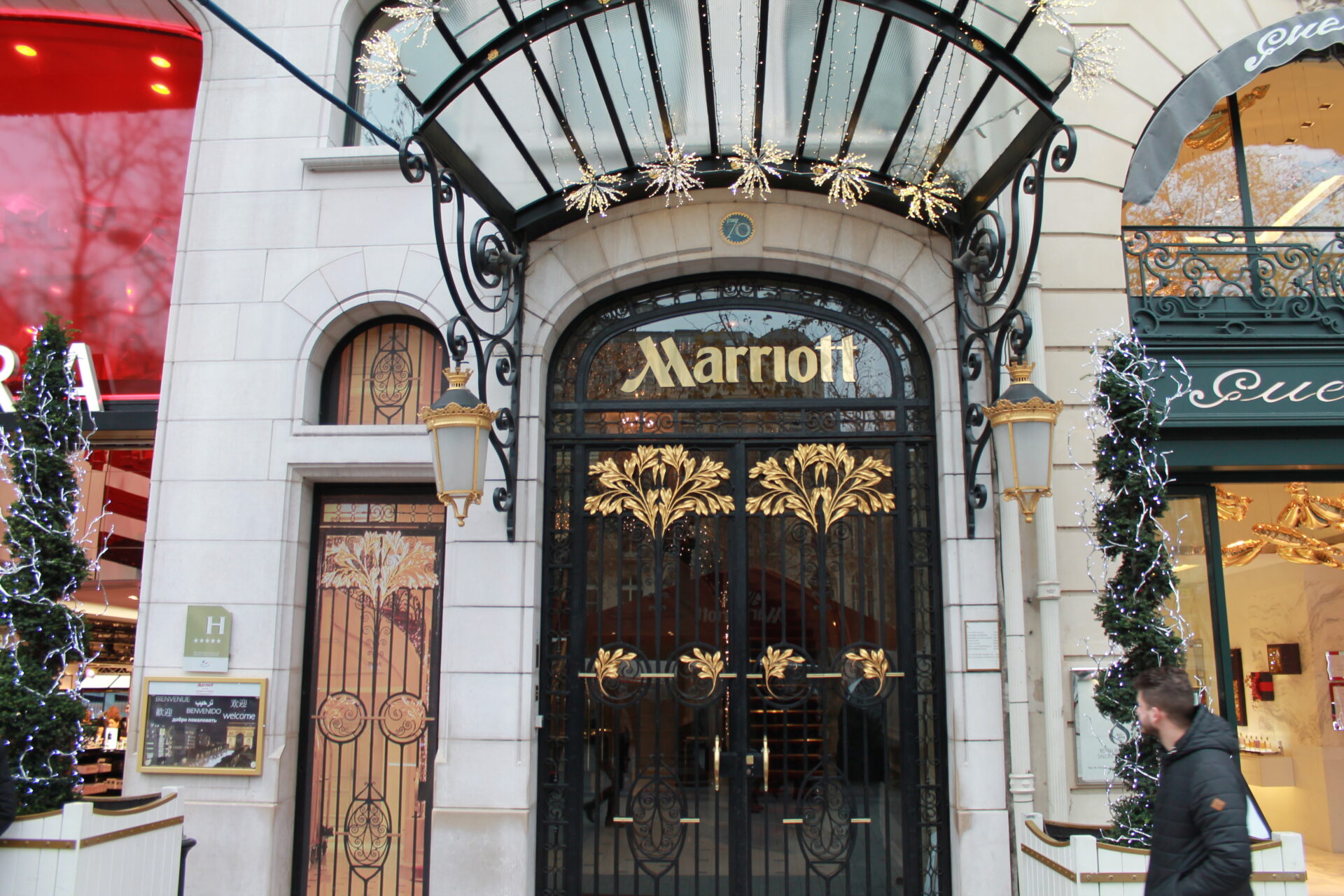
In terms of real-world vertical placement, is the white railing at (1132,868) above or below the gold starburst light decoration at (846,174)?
below

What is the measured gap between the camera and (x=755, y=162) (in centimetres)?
614

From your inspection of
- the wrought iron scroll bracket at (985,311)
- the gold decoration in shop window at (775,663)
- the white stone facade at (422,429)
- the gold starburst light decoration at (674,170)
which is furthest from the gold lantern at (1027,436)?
the gold starburst light decoration at (674,170)

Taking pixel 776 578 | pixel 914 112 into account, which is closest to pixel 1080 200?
pixel 914 112

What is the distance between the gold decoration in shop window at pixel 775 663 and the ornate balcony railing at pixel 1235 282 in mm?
3506

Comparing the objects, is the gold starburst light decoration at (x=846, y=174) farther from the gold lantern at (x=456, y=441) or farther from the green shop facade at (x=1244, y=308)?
the gold lantern at (x=456, y=441)

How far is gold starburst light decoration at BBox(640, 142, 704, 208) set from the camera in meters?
6.16

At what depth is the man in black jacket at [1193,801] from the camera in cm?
333

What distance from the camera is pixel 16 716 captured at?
207 inches

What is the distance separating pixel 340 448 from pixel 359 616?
4.15ft

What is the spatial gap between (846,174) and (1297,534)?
5.12 m

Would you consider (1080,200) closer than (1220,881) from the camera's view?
No

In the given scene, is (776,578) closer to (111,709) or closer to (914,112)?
(914,112)

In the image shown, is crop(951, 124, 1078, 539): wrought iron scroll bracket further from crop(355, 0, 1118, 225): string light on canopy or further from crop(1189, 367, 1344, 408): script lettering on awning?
crop(1189, 367, 1344, 408): script lettering on awning

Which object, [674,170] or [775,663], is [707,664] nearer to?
[775,663]
